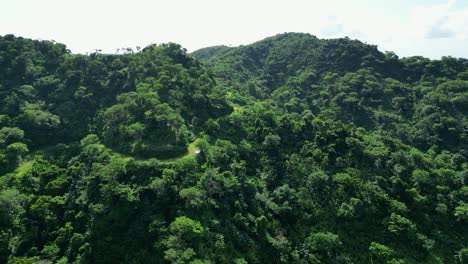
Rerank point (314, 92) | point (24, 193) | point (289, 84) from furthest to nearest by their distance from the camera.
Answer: point (289, 84)
point (314, 92)
point (24, 193)

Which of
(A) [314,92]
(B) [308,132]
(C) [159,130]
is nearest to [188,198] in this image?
(C) [159,130]

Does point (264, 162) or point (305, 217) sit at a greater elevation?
point (264, 162)

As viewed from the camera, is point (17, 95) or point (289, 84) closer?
point (17, 95)

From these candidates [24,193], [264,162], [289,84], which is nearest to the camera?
[24,193]

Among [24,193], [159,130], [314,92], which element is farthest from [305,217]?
[314,92]

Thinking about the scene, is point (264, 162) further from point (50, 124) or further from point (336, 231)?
point (50, 124)

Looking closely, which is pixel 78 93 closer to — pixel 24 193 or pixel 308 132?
pixel 24 193

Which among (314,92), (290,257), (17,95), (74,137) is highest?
(314,92)
